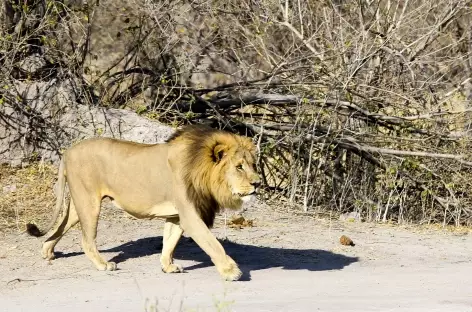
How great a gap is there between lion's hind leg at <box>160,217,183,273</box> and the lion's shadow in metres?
0.26

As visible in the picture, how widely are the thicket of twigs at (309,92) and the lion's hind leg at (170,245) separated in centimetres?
361

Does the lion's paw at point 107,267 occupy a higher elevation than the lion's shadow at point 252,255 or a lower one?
lower

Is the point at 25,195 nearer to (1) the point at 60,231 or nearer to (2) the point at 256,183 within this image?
(1) the point at 60,231

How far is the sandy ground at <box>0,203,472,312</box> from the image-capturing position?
6.38m

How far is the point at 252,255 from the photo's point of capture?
831 cm

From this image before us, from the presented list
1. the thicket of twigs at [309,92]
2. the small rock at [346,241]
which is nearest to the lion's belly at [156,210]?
the small rock at [346,241]

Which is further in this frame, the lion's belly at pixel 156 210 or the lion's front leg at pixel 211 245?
the lion's belly at pixel 156 210

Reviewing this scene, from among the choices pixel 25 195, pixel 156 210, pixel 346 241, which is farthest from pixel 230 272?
pixel 25 195

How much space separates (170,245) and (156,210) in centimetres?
31

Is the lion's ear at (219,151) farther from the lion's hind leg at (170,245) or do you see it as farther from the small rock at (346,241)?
the small rock at (346,241)

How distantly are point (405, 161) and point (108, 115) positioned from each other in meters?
3.55

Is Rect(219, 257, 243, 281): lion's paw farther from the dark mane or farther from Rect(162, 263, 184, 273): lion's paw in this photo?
Rect(162, 263, 184, 273): lion's paw

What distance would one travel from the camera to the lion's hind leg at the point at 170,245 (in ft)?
24.6

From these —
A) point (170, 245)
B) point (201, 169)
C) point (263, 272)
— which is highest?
point (201, 169)
